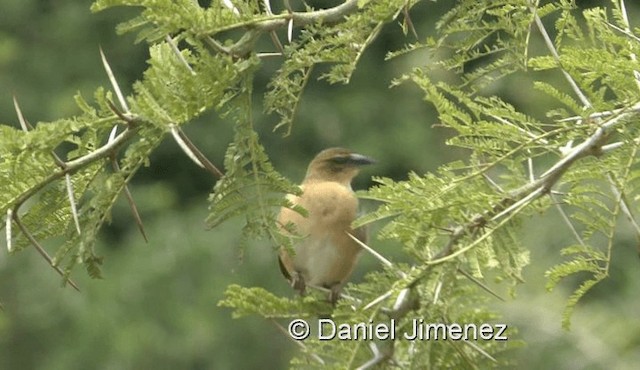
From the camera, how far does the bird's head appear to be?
13.8 ft

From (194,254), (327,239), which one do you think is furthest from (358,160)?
(194,254)

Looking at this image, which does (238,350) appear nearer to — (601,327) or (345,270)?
(601,327)

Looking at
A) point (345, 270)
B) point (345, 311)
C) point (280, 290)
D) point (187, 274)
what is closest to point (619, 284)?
point (280, 290)

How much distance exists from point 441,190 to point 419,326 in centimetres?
25

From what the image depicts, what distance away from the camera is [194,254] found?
8094 mm

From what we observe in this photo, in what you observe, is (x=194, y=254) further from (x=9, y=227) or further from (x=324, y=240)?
(x=9, y=227)

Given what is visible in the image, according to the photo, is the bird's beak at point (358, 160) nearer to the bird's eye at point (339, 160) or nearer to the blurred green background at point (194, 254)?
the bird's eye at point (339, 160)

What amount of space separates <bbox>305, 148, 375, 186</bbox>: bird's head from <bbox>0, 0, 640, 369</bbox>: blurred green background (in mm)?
381

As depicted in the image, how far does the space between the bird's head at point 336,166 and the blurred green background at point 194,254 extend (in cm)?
38

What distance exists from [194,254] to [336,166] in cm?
388

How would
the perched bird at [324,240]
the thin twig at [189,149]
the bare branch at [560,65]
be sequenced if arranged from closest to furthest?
the thin twig at [189,149], the bare branch at [560,65], the perched bird at [324,240]

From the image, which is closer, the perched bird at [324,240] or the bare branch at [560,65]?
the bare branch at [560,65]

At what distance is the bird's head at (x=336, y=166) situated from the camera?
421 cm

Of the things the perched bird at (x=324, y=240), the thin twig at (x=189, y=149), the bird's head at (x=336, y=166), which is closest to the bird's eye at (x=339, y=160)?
the bird's head at (x=336, y=166)
